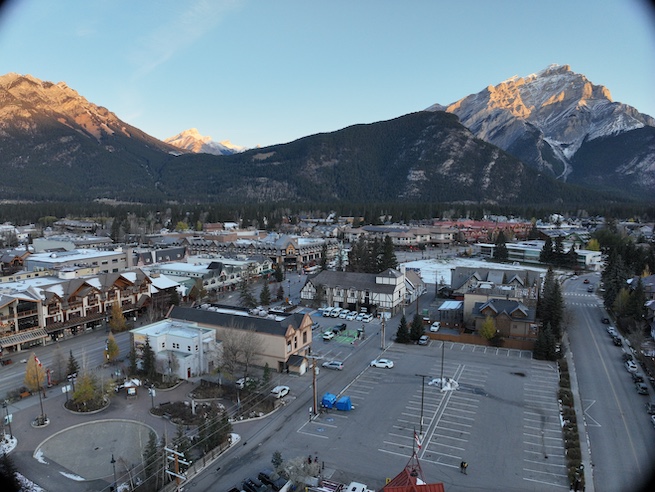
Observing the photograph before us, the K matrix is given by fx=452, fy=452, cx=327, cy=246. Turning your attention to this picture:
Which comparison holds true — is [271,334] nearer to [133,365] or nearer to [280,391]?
[280,391]

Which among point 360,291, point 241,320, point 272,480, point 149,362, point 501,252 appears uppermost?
point 501,252

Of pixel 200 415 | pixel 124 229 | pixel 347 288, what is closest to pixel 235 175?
pixel 124 229

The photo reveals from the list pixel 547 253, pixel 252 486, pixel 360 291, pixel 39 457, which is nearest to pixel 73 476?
pixel 39 457

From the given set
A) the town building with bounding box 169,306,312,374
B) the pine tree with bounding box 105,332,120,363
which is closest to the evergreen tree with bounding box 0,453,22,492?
the pine tree with bounding box 105,332,120,363

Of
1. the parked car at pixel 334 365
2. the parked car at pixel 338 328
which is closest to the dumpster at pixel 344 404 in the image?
the parked car at pixel 334 365

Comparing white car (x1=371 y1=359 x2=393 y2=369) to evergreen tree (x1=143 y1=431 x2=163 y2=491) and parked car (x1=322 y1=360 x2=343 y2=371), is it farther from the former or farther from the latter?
evergreen tree (x1=143 y1=431 x2=163 y2=491)

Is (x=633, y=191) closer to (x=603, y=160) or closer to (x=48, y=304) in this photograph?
(x=603, y=160)
